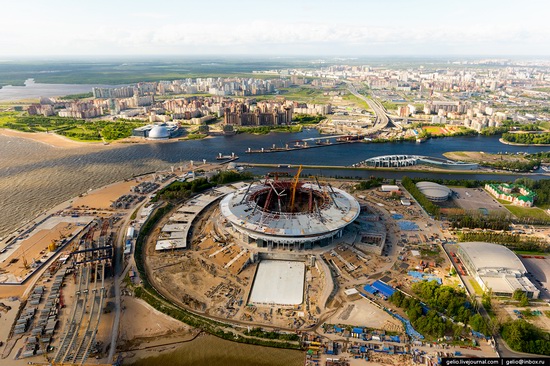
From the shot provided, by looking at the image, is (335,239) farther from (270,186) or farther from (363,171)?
(363,171)

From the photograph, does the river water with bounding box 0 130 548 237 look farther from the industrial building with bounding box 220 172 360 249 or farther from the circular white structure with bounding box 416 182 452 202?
the industrial building with bounding box 220 172 360 249

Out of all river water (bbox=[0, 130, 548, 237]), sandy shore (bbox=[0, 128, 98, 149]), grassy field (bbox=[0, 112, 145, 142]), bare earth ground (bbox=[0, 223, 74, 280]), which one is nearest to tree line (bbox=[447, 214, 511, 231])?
river water (bbox=[0, 130, 548, 237])

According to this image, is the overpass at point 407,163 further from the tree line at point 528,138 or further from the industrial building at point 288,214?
the tree line at point 528,138

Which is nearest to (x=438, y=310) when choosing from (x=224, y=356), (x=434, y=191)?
(x=224, y=356)

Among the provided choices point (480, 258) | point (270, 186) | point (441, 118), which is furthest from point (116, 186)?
point (441, 118)

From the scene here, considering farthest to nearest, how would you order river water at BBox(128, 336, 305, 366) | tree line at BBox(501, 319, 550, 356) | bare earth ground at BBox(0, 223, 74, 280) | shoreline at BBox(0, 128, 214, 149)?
shoreline at BBox(0, 128, 214, 149)
bare earth ground at BBox(0, 223, 74, 280)
tree line at BBox(501, 319, 550, 356)
river water at BBox(128, 336, 305, 366)

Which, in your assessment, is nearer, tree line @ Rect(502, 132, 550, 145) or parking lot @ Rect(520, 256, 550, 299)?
parking lot @ Rect(520, 256, 550, 299)
